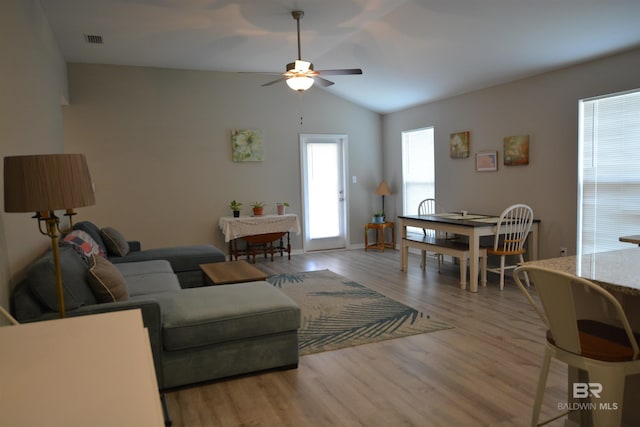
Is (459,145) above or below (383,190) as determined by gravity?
above

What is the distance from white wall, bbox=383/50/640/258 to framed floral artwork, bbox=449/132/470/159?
0.23ft

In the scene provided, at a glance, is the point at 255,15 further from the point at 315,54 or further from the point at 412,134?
the point at 412,134

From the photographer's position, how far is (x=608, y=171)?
13.7 ft

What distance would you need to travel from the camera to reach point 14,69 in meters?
2.73

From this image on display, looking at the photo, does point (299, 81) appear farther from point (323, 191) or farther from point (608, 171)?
point (323, 191)

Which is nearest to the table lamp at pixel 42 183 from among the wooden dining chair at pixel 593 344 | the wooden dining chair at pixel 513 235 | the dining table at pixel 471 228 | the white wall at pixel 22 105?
the white wall at pixel 22 105

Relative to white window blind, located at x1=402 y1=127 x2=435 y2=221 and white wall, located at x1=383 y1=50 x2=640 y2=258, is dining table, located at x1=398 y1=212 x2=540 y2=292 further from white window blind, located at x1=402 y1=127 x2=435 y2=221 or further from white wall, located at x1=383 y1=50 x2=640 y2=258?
white window blind, located at x1=402 y1=127 x2=435 y2=221

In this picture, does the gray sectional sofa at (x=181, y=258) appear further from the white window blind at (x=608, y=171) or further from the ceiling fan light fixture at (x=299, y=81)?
the white window blind at (x=608, y=171)

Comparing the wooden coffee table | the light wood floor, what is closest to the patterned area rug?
the light wood floor

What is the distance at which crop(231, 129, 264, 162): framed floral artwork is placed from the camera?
6.73 metres

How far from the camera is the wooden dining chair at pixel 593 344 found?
155 cm

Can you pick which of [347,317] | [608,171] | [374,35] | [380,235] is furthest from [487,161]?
[347,317]

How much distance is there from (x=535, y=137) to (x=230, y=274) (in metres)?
3.58

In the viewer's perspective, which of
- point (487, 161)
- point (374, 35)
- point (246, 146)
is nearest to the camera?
point (374, 35)
